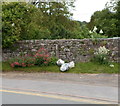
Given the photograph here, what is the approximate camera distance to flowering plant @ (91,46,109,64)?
10273mm

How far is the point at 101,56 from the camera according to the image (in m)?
10.3

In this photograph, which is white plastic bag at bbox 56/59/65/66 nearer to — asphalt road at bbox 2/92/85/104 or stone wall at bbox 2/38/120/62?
stone wall at bbox 2/38/120/62

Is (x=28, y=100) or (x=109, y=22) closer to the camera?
(x=28, y=100)

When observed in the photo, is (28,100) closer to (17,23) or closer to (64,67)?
(64,67)

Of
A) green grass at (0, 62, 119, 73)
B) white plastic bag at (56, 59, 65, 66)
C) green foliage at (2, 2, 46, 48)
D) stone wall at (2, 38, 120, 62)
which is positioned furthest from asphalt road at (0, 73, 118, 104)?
green foliage at (2, 2, 46, 48)

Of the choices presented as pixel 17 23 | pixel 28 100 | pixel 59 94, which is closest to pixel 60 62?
pixel 17 23

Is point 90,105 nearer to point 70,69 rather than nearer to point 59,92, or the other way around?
point 59,92

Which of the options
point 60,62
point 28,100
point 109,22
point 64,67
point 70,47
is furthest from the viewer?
point 109,22

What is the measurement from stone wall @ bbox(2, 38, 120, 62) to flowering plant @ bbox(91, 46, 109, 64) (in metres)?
0.30

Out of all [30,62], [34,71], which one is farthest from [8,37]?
[34,71]

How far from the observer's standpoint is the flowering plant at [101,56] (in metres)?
10.3

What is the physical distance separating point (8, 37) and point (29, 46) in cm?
158

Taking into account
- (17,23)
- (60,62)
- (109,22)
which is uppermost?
(109,22)

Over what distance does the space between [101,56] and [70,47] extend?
7.28 ft
